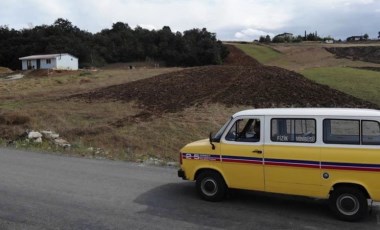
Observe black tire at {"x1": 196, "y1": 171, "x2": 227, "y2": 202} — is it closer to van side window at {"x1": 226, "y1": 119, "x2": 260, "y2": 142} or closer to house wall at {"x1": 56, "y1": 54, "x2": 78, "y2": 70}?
van side window at {"x1": 226, "y1": 119, "x2": 260, "y2": 142}

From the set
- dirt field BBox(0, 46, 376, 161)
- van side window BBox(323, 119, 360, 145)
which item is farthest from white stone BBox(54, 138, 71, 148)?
van side window BBox(323, 119, 360, 145)

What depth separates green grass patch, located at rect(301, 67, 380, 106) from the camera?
32.0m

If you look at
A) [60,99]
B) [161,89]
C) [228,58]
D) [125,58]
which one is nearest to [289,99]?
[161,89]

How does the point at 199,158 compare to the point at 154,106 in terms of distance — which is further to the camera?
the point at 154,106

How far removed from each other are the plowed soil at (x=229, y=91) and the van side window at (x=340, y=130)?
19.4 m

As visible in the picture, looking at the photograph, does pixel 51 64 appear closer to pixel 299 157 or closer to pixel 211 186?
pixel 211 186

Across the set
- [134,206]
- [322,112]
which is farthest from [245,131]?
[134,206]

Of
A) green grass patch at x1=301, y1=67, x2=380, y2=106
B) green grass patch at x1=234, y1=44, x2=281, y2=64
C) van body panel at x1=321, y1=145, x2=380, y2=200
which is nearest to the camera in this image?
van body panel at x1=321, y1=145, x2=380, y2=200

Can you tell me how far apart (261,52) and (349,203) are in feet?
313

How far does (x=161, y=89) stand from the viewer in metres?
33.8

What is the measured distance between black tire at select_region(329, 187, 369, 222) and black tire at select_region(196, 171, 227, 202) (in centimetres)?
214

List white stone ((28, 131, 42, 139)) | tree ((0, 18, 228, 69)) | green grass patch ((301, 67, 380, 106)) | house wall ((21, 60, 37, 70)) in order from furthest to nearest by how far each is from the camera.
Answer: tree ((0, 18, 228, 69)) → house wall ((21, 60, 37, 70)) → green grass patch ((301, 67, 380, 106)) → white stone ((28, 131, 42, 139))

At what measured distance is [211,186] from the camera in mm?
9234

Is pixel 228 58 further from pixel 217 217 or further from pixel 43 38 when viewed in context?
pixel 217 217
